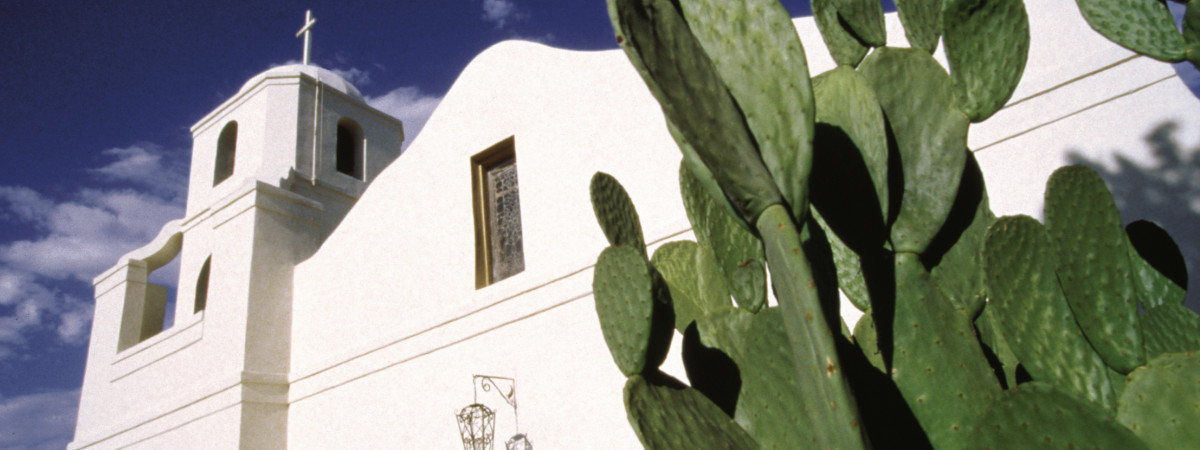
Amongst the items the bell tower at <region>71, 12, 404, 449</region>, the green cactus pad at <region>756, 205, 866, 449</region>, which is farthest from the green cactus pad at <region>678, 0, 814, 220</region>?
the bell tower at <region>71, 12, 404, 449</region>

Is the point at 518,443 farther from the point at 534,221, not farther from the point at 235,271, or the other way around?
the point at 235,271

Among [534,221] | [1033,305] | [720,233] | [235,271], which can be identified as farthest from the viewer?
[235,271]

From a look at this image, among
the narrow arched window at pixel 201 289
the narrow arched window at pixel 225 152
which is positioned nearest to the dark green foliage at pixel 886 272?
the narrow arched window at pixel 201 289

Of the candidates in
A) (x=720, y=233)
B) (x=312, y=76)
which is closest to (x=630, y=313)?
(x=720, y=233)

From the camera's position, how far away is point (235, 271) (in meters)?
8.09

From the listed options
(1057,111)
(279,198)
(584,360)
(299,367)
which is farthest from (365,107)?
(1057,111)

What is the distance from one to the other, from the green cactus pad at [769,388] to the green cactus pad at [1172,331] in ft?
3.13

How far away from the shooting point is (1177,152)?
12.2ft

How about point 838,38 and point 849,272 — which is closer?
point 849,272

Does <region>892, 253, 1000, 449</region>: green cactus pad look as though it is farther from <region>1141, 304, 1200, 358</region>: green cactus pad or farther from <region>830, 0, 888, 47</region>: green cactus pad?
<region>830, 0, 888, 47</region>: green cactus pad

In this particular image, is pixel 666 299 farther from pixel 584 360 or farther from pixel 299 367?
pixel 299 367

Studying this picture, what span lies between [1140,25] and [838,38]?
0.85 meters

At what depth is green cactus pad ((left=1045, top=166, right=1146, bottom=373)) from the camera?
1824mm

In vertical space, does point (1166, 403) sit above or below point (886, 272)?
below
